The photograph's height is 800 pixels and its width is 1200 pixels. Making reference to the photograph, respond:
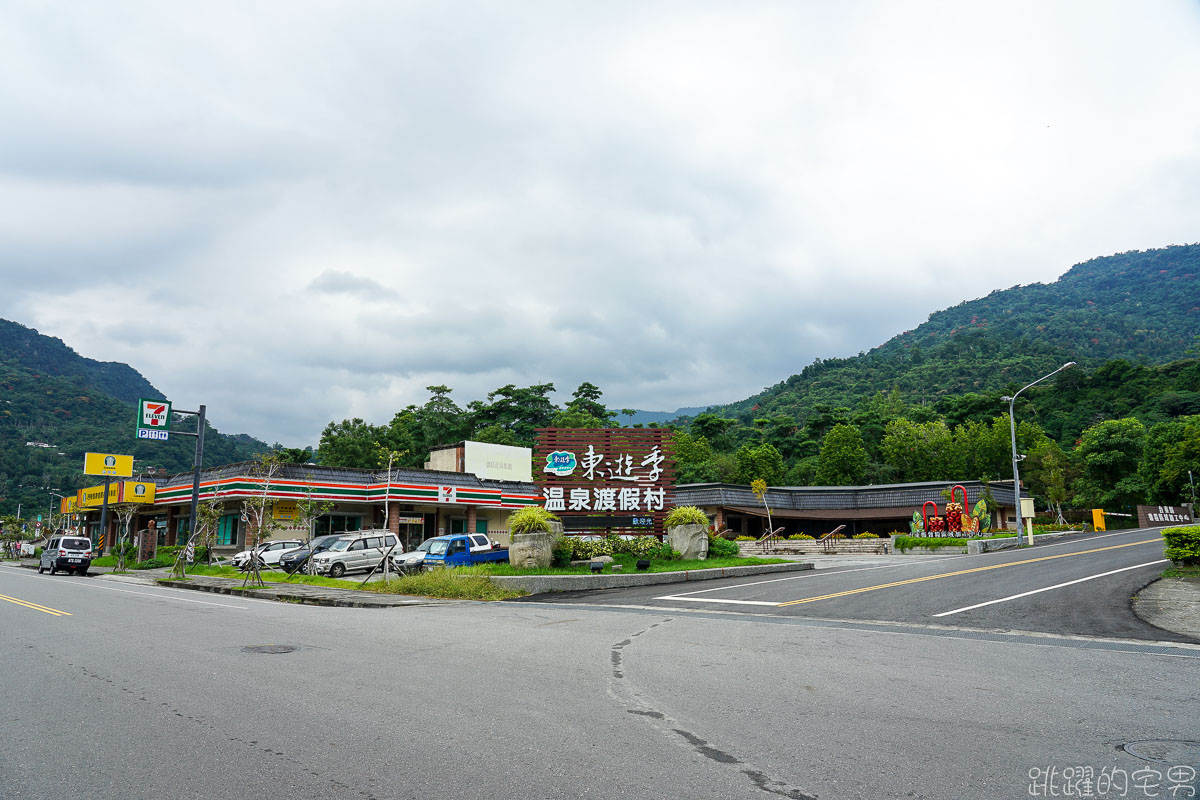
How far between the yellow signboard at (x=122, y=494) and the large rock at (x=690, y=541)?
37127 millimetres

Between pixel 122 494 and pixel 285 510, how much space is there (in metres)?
16.6

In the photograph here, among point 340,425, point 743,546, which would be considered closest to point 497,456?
point 743,546

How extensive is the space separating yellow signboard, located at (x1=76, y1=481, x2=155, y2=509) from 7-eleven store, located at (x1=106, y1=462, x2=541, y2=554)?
A: 676mm

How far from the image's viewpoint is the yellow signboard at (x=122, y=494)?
154ft

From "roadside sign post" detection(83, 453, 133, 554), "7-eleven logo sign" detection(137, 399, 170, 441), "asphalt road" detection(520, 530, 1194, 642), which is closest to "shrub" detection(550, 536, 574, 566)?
"asphalt road" detection(520, 530, 1194, 642)

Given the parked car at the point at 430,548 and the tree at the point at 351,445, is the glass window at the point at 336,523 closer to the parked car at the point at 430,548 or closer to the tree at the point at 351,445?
the parked car at the point at 430,548

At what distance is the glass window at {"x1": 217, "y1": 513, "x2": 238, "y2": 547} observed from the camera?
42.2 metres

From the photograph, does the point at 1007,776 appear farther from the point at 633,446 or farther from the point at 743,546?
the point at 743,546

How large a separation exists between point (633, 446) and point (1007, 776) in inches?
971

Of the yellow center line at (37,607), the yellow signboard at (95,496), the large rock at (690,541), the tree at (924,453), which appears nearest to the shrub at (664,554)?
the large rock at (690,541)

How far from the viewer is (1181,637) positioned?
10945mm

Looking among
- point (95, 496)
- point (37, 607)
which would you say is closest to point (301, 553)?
point (37, 607)

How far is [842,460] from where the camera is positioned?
235 feet

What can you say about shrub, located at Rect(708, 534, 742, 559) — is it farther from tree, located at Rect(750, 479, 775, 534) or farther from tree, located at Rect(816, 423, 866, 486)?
tree, located at Rect(816, 423, 866, 486)
